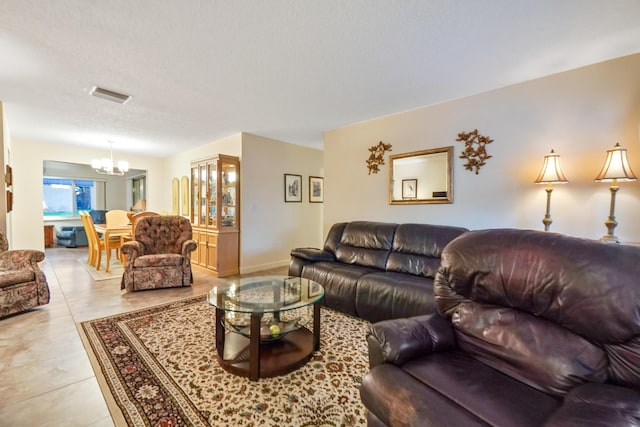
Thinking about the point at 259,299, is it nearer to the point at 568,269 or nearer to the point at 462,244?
the point at 462,244

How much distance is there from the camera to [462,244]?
1.63 m

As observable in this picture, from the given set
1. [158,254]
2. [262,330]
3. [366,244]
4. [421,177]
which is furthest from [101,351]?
[421,177]

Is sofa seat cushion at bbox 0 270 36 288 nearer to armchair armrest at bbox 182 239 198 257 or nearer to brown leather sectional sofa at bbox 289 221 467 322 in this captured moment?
armchair armrest at bbox 182 239 198 257

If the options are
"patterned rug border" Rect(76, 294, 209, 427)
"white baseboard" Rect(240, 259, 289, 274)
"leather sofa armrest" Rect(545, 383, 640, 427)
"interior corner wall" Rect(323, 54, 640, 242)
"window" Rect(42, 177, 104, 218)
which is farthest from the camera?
"window" Rect(42, 177, 104, 218)

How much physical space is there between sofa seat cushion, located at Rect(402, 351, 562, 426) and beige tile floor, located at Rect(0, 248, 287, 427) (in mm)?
1667

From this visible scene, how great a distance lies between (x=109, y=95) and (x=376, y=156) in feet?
10.7

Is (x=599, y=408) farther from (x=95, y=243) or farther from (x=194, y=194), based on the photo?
(x=95, y=243)

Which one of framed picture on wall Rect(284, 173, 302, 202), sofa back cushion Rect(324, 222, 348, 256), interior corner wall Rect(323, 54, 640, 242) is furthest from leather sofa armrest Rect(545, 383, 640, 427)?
framed picture on wall Rect(284, 173, 302, 202)

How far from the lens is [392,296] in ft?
8.30

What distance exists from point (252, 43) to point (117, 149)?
552 centimetres

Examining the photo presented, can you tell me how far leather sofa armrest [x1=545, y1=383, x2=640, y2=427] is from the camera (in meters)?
0.81

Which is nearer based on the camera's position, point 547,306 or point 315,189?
point 547,306

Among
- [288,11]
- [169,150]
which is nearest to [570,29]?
[288,11]

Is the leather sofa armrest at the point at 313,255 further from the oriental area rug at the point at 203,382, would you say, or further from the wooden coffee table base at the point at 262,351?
the wooden coffee table base at the point at 262,351
